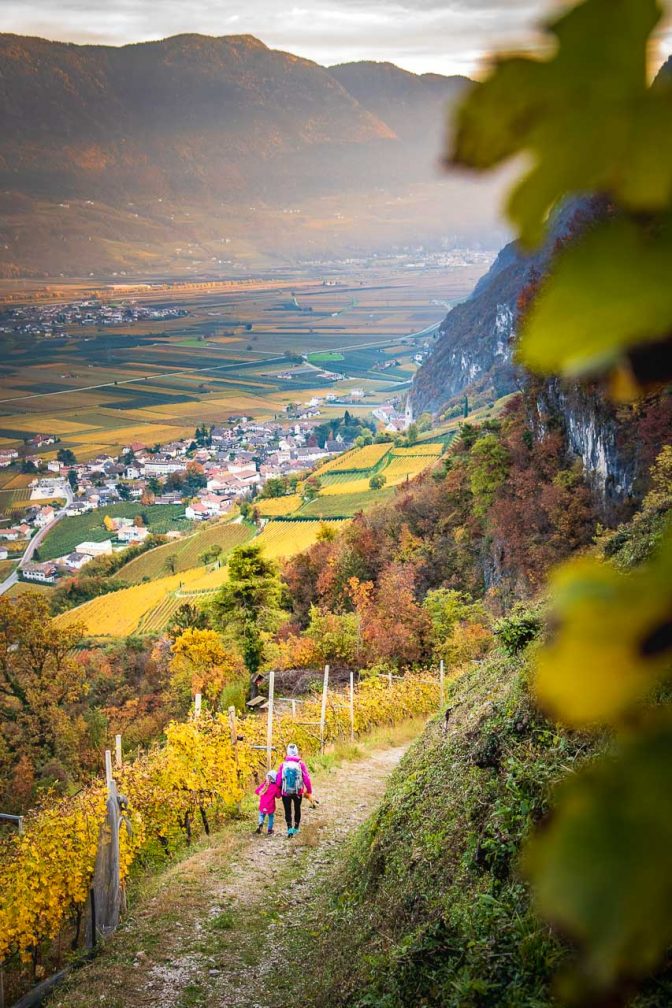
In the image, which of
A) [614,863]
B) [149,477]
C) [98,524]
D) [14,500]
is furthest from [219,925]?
[14,500]

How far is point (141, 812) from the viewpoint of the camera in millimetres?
9391

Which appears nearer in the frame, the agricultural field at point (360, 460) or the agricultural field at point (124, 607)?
the agricultural field at point (124, 607)

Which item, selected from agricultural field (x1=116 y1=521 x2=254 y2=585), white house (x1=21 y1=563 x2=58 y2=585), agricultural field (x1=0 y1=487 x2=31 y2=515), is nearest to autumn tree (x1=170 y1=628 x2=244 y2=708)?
agricultural field (x1=116 y1=521 x2=254 y2=585)

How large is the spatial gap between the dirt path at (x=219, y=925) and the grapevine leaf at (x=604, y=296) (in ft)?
19.0

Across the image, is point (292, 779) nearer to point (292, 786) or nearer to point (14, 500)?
point (292, 786)

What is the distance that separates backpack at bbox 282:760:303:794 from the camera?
28.3 feet

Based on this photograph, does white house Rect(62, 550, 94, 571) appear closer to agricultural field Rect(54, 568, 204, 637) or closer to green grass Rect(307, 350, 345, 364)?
agricultural field Rect(54, 568, 204, 637)

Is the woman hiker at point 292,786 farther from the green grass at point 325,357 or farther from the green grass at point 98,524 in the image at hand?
the green grass at point 325,357

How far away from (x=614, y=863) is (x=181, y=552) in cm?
6894

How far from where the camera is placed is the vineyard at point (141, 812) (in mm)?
7473

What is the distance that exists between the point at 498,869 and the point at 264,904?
3.60m

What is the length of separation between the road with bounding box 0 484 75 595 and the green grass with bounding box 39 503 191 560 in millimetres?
677

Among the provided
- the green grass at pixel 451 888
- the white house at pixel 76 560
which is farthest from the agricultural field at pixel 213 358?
the green grass at pixel 451 888

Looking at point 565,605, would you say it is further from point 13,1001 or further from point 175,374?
point 175,374
